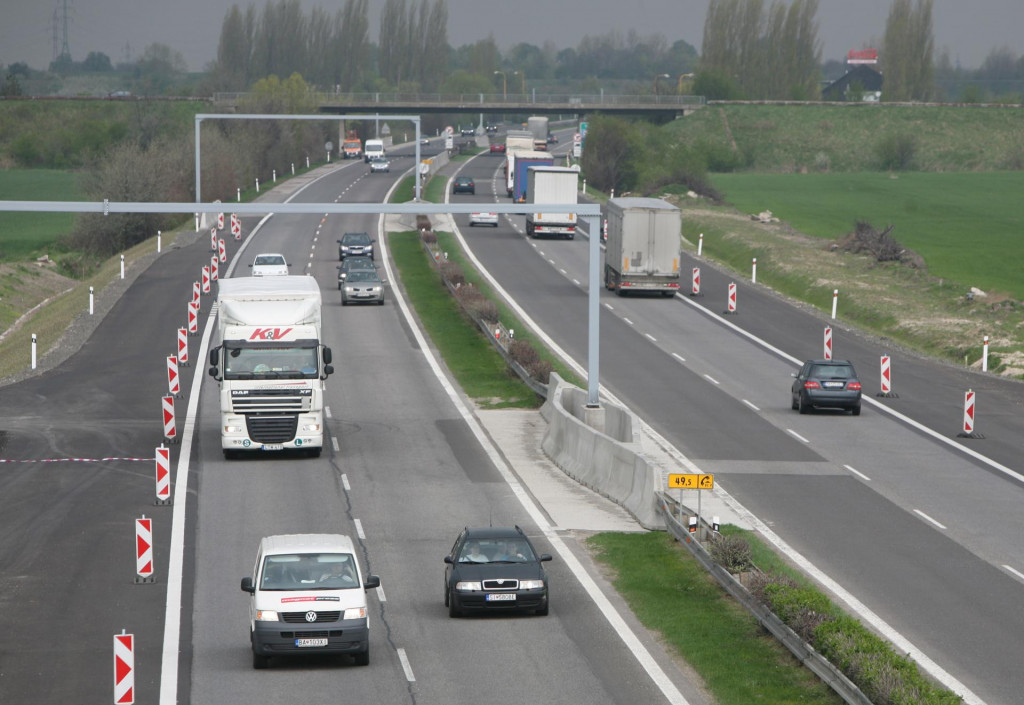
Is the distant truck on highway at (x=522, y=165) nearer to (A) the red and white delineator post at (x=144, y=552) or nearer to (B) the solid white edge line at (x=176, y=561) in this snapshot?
(B) the solid white edge line at (x=176, y=561)

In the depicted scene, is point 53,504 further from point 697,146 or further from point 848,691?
point 697,146

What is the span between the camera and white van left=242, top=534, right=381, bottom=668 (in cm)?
1817

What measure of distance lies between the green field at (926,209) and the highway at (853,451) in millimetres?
19675

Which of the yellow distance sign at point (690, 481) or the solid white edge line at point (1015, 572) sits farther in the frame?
the yellow distance sign at point (690, 481)

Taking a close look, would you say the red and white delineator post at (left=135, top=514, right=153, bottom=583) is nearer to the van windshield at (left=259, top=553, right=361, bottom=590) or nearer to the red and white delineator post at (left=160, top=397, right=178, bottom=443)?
the van windshield at (left=259, top=553, right=361, bottom=590)

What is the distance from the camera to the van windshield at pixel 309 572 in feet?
60.8

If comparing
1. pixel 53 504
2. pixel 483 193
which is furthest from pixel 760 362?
pixel 483 193

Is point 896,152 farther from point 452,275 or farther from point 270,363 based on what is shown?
point 270,363

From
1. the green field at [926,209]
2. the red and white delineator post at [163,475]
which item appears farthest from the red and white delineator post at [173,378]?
the green field at [926,209]

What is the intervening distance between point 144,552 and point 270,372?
31.6 feet

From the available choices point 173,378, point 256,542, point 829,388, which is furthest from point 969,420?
point 173,378

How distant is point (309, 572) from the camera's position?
18.8m

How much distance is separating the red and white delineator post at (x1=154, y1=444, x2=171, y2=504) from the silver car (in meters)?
30.4

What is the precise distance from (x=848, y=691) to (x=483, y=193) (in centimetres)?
9873
